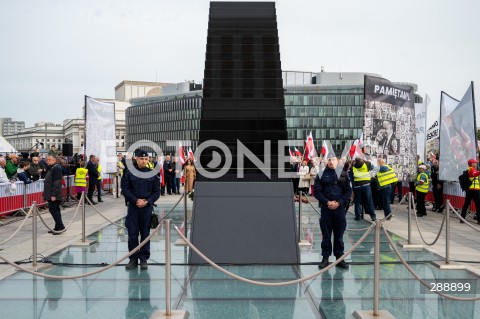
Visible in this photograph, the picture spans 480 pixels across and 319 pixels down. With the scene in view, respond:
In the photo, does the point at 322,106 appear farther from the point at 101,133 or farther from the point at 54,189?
the point at 54,189

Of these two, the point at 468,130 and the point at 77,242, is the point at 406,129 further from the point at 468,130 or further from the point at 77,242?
the point at 77,242

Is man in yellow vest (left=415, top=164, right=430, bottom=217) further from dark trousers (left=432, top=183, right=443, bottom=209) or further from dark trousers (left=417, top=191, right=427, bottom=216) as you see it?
dark trousers (left=432, top=183, right=443, bottom=209)

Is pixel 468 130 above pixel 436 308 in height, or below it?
above

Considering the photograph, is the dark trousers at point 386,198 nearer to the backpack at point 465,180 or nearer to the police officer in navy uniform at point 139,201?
the backpack at point 465,180

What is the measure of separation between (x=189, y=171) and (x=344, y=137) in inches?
3462

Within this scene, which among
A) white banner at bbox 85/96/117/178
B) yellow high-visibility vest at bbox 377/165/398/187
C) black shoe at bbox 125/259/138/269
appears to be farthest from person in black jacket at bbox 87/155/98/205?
black shoe at bbox 125/259/138/269

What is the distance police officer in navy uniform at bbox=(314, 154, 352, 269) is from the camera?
8.75 meters

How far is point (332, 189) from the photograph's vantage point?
8.84 metres

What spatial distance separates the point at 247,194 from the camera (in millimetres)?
9344

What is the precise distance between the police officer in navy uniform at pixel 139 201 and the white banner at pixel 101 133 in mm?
10563

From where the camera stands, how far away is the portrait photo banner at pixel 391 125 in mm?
14805

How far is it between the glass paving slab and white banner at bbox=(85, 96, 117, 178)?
32.7 feet

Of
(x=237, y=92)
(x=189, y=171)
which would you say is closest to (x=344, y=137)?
(x=189, y=171)

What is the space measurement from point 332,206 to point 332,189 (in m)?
0.32
